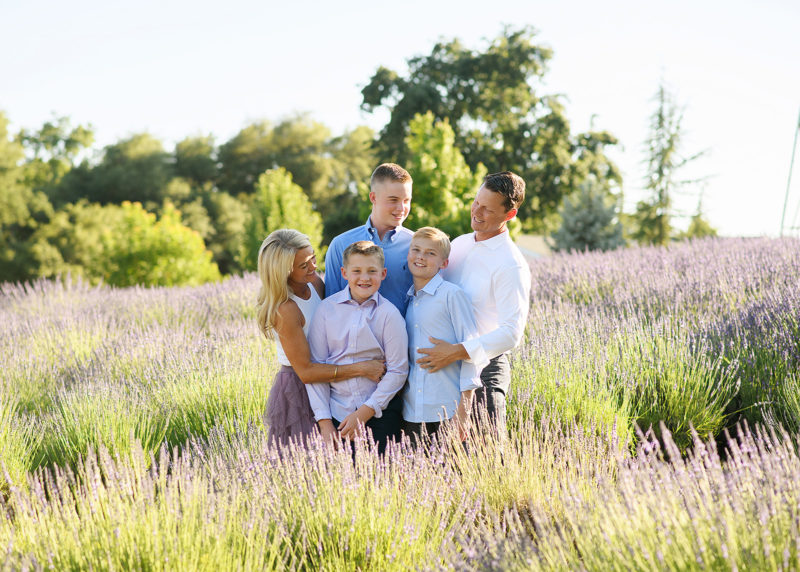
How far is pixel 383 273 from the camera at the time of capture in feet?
9.95

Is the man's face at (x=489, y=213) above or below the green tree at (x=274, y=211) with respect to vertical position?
below

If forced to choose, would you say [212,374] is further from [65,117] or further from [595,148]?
[65,117]

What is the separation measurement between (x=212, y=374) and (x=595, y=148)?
84.1 ft

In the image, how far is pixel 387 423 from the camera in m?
3.16

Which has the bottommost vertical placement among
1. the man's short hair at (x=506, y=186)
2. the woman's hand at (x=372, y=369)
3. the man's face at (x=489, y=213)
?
the woman's hand at (x=372, y=369)

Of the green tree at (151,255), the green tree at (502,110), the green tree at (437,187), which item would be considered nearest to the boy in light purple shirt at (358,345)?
the green tree at (437,187)

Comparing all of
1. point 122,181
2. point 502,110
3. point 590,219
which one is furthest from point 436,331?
point 122,181

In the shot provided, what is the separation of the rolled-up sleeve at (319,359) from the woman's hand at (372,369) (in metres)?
0.22

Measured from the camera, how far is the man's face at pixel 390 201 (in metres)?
3.26

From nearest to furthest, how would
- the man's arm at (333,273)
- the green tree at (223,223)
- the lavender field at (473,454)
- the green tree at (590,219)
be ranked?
the lavender field at (473,454) < the man's arm at (333,273) < the green tree at (590,219) < the green tree at (223,223)

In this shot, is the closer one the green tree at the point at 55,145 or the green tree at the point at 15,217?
the green tree at the point at 15,217

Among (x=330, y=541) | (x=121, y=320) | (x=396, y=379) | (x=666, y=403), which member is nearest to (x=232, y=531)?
(x=330, y=541)

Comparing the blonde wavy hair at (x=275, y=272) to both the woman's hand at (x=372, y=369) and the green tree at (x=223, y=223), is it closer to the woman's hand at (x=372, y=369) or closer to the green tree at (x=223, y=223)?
the woman's hand at (x=372, y=369)

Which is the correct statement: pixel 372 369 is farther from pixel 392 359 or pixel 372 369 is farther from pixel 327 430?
pixel 327 430
